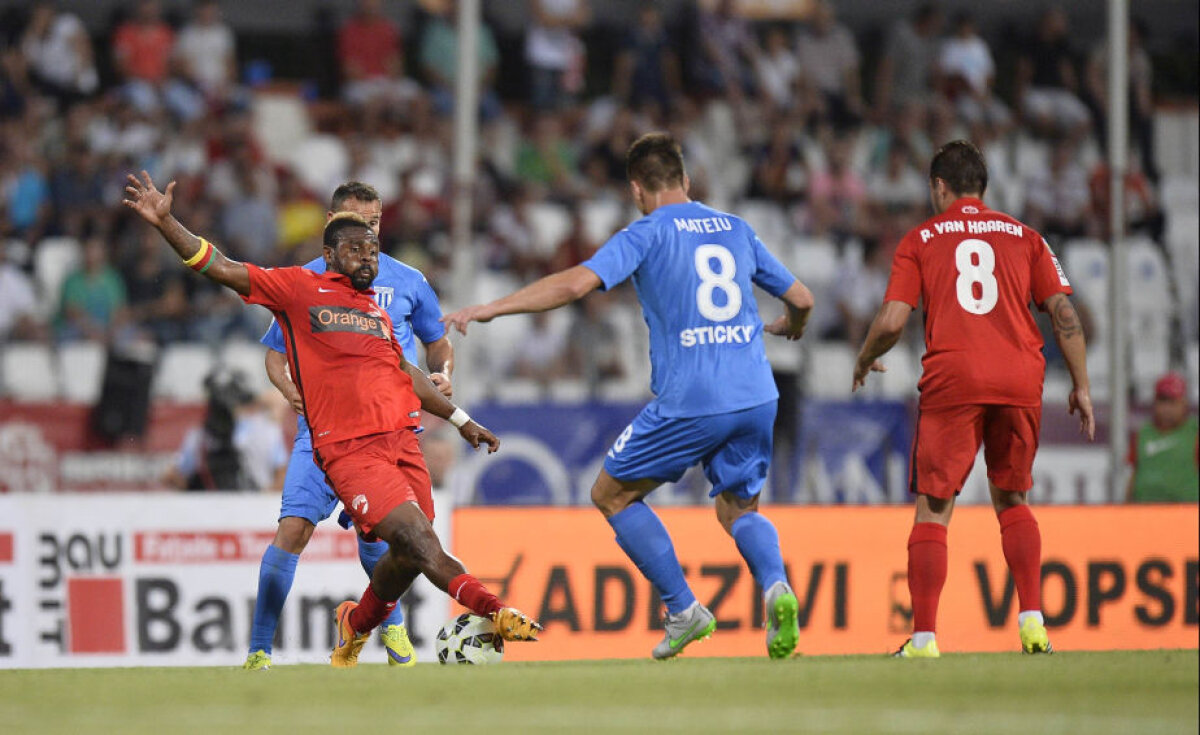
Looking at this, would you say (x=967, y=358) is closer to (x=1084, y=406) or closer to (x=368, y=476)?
(x=1084, y=406)

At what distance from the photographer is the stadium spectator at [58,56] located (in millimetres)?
16891

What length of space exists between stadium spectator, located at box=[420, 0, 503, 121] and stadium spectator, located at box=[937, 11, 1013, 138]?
16.0 feet

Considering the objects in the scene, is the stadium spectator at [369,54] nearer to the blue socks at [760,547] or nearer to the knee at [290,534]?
the knee at [290,534]

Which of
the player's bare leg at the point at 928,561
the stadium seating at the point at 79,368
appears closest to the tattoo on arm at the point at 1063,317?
the player's bare leg at the point at 928,561

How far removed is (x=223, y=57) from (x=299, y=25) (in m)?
1.92

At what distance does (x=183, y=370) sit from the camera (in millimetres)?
14680

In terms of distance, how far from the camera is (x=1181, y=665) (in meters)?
6.76

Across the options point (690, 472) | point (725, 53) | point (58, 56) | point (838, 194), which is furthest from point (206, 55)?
point (690, 472)

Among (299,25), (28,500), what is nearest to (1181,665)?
(28,500)

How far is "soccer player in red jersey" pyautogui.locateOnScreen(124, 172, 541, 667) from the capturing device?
7.31m

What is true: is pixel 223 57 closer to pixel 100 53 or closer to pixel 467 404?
pixel 100 53

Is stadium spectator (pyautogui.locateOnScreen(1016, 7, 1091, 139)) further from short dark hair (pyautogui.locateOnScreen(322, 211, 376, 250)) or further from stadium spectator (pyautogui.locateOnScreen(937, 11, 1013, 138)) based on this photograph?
short dark hair (pyautogui.locateOnScreen(322, 211, 376, 250))

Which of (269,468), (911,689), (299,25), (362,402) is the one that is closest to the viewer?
(911,689)

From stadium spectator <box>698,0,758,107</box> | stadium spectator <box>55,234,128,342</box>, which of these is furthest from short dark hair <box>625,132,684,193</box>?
stadium spectator <box>698,0,758,107</box>
